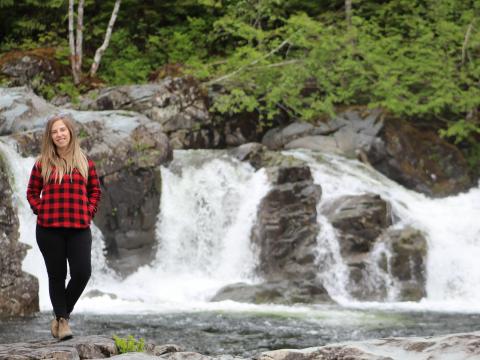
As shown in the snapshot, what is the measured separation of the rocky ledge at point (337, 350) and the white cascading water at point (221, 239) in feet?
23.8

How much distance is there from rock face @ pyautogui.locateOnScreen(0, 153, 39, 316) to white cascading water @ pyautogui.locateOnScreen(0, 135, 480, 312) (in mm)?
1896

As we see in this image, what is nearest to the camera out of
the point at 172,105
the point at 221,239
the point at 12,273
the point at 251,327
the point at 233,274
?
the point at 251,327

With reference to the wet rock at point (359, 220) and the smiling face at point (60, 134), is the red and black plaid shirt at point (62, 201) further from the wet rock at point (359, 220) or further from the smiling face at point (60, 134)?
the wet rock at point (359, 220)

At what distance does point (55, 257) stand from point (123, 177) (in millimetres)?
9975

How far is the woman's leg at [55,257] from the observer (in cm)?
513

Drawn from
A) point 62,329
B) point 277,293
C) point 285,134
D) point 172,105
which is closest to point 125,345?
point 62,329

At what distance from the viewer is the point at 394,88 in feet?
69.4

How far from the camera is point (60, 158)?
5.24 metres

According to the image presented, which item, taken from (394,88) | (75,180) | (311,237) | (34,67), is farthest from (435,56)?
(75,180)

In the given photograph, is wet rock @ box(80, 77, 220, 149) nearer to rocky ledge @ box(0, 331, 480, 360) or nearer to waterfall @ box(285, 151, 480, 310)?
waterfall @ box(285, 151, 480, 310)

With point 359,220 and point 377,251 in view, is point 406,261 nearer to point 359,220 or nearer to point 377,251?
point 377,251

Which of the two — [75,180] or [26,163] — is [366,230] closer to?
[26,163]

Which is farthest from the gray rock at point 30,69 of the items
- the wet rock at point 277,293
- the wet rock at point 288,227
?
the wet rock at point 277,293

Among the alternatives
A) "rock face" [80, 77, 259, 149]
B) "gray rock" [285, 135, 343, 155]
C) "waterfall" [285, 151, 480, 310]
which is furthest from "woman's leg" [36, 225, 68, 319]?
"gray rock" [285, 135, 343, 155]
